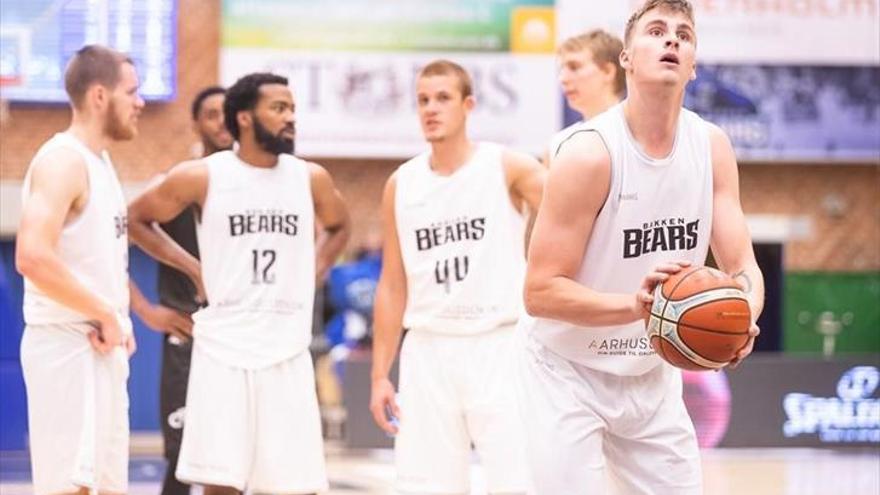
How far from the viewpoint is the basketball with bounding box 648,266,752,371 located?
159 inches

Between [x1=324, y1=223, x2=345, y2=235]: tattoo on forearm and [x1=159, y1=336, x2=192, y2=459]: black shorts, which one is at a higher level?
[x1=324, y1=223, x2=345, y2=235]: tattoo on forearm

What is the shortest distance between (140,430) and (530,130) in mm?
5737

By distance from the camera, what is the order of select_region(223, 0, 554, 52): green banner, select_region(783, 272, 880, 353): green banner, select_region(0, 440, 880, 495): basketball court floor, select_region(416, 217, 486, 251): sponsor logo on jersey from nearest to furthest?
select_region(416, 217, 486, 251): sponsor logo on jersey → select_region(0, 440, 880, 495): basketball court floor → select_region(223, 0, 554, 52): green banner → select_region(783, 272, 880, 353): green banner

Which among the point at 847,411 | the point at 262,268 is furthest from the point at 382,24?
the point at 262,268

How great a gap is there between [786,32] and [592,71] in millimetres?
11476

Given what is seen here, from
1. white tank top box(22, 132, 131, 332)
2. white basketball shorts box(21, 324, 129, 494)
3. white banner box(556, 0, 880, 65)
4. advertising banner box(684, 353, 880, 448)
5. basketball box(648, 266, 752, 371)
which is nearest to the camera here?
basketball box(648, 266, 752, 371)

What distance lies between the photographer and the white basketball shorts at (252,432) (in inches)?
241

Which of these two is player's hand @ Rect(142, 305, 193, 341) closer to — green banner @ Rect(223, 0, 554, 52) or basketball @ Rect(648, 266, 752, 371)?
basketball @ Rect(648, 266, 752, 371)

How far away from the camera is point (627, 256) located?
4473 mm

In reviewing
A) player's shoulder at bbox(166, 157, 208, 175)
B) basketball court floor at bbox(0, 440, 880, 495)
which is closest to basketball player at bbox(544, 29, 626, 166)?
player's shoulder at bbox(166, 157, 208, 175)

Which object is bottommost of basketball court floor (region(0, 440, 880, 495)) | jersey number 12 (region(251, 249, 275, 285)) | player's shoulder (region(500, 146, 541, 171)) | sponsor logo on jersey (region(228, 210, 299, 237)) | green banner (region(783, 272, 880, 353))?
basketball court floor (region(0, 440, 880, 495))

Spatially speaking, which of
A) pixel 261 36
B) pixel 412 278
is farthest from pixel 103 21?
pixel 412 278

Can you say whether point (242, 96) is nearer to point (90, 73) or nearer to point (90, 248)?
point (90, 73)

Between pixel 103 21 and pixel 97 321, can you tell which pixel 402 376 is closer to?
pixel 97 321
